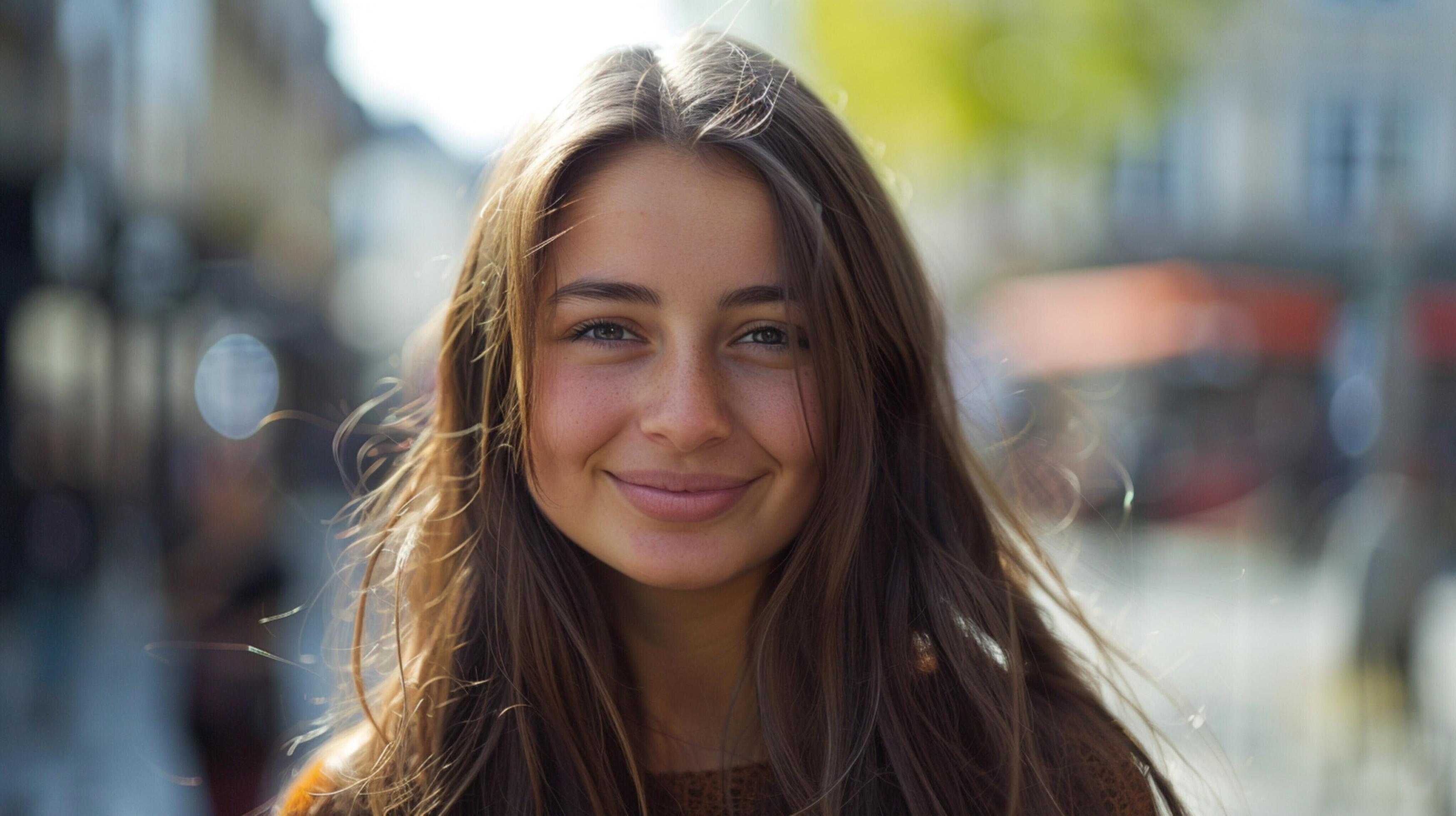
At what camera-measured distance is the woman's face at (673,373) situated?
171 cm

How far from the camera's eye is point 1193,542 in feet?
43.1

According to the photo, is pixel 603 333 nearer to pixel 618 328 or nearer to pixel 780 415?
pixel 618 328

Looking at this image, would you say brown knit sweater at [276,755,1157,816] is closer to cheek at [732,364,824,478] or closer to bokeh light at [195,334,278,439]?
cheek at [732,364,824,478]

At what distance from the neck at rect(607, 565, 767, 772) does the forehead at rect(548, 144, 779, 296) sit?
55 centimetres

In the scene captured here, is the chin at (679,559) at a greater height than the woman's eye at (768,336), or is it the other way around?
the woman's eye at (768,336)

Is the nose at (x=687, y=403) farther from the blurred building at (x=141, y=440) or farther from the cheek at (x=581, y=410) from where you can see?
the blurred building at (x=141, y=440)

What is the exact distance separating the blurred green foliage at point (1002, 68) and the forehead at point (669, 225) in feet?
42.1

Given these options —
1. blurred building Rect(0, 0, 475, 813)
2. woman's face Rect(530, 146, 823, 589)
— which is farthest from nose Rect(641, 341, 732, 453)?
blurred building Rect(0, 0, 475, 813)

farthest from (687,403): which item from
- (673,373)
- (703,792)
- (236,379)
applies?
(236,379)

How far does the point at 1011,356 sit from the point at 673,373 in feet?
3.19

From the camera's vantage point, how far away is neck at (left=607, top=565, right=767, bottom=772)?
75.9 inches

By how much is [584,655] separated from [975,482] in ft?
2.46

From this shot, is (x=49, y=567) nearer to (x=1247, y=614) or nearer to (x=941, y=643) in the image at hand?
(x=941, y=643)

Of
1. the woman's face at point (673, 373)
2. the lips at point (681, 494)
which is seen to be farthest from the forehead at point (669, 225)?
the lips at point (681, 494)
